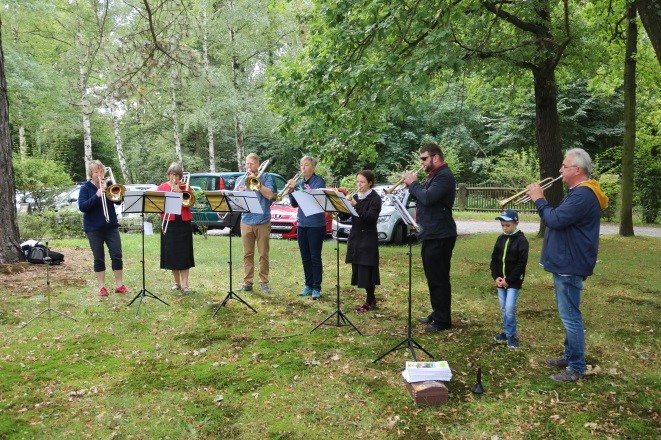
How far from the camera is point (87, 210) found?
6543 mm

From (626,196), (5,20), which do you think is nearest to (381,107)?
(626,196)

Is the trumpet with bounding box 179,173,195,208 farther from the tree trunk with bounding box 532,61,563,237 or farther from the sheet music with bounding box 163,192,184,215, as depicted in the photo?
Result: the tree trunk with bounding box 532,61,563,237

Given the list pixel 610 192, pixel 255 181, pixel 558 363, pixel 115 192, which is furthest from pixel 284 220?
pixel 610 192

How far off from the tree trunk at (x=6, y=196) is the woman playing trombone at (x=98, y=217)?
3323 mm

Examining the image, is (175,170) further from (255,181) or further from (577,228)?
(577,228)

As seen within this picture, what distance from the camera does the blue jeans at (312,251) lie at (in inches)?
268

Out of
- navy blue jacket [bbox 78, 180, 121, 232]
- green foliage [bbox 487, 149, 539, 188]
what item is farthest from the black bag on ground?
green foliage [bbox 487, 149, 539, 188]

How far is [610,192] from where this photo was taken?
18.7 meters

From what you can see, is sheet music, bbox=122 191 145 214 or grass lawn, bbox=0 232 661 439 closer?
grass lawn, bbox=0 232 661 439

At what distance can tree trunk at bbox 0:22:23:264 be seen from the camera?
29.2ft

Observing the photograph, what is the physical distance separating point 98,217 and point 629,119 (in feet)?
44.2

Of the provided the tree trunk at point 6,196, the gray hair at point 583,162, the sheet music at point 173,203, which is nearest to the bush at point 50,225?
the tree trunk at point 6,196

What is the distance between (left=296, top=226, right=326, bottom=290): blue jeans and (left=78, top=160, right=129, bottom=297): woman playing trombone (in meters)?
2.69

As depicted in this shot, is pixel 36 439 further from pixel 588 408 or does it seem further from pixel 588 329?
pixel 588 329
